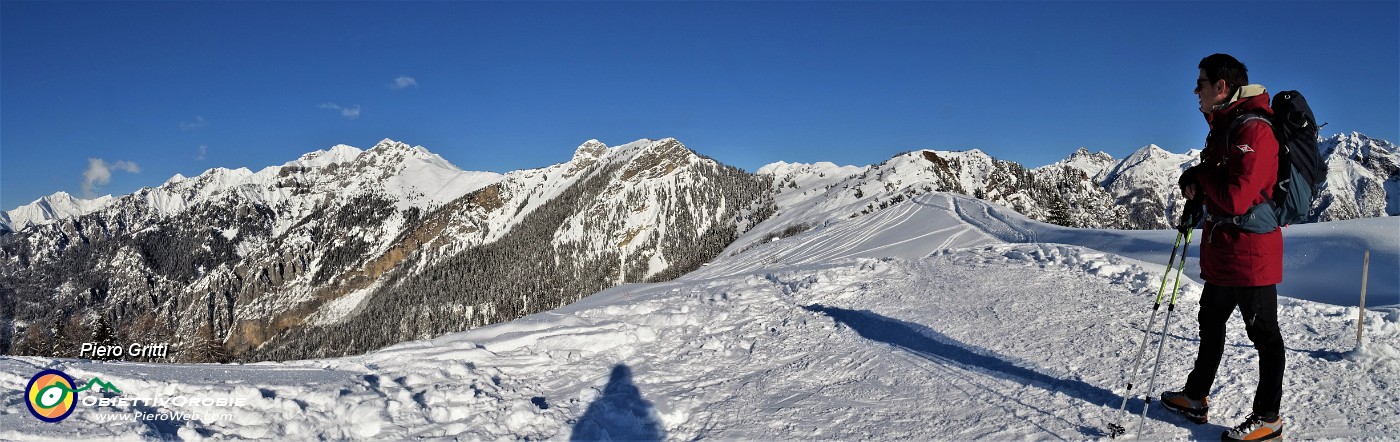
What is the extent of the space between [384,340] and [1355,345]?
187m

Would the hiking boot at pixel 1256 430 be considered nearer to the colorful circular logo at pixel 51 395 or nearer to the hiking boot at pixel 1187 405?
the hiking boot at pixel 1187 405

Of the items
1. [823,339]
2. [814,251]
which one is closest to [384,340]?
[814,251]

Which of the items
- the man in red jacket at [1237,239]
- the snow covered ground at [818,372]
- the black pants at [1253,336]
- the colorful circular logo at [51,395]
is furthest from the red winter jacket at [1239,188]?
the colorful circular logo at [51,395]

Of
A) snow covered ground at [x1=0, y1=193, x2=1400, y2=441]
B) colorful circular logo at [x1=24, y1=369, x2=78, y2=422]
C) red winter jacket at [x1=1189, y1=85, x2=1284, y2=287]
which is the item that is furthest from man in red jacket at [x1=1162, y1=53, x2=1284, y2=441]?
colorful circular logo at [x1=24, y1=369, x2=78, y2=422]

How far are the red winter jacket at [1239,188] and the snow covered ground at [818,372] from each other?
1250mm

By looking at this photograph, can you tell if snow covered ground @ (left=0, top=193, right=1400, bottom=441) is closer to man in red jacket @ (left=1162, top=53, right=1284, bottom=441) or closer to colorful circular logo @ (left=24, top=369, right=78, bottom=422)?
colorful circular logo @ (left=24, top=369, right=78, bottom=422)

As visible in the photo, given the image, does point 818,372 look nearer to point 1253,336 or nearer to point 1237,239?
point 1253,336

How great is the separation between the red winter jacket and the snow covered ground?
1250mm

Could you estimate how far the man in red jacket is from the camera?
4.37 m

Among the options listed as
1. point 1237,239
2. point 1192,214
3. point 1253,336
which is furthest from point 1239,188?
point 1253,336

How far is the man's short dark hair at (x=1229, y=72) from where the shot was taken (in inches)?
184

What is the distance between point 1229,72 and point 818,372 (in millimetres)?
4610

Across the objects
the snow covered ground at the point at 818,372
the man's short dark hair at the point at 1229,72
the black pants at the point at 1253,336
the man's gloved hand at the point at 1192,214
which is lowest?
the snow covered ground at the point at 818,372

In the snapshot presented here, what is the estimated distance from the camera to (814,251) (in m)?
27.7
